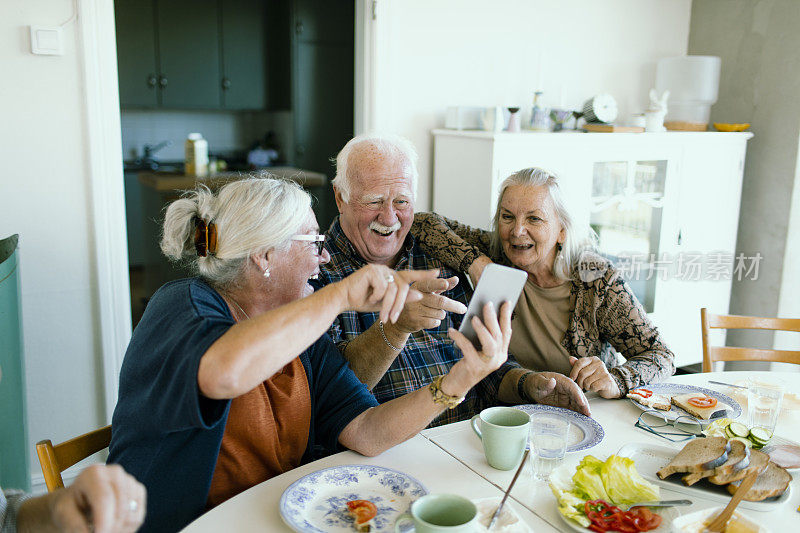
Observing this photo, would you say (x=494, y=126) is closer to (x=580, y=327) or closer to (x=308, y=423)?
(x=580, y=327)

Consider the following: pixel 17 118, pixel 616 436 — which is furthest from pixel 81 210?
pixel 616 436

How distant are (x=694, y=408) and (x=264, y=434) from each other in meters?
0.99

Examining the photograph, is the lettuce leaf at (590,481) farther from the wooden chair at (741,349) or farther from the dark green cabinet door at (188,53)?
the dark green cabinet door at (188,53)

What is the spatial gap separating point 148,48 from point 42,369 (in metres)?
3.46

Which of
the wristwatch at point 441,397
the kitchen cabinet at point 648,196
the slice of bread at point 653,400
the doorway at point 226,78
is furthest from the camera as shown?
the doorway at point 226,78

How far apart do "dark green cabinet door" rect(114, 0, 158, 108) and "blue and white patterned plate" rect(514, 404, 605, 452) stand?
15.1 ft

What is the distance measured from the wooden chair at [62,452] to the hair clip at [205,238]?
1.42ft

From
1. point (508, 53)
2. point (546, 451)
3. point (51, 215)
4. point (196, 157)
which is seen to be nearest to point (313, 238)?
point (546, 451)

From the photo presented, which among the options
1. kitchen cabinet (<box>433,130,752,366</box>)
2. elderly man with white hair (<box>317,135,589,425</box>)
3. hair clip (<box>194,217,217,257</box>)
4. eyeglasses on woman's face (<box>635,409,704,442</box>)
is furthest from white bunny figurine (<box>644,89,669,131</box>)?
hair clip (<box>194,217,217,257</box>)

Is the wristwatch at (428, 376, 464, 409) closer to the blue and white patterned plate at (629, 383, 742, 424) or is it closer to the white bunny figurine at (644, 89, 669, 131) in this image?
the blue and white patterned plate at (629, 383, 742, 424)

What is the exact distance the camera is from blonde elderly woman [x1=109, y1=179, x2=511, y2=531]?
3.65ft

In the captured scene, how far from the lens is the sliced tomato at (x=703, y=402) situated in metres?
1.57

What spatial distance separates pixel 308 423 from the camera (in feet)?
4.73

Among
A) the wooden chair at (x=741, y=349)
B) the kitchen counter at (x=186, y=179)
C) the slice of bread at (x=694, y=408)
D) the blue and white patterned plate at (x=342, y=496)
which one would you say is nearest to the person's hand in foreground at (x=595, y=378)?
the slice of bread at (x=694, y=408)
